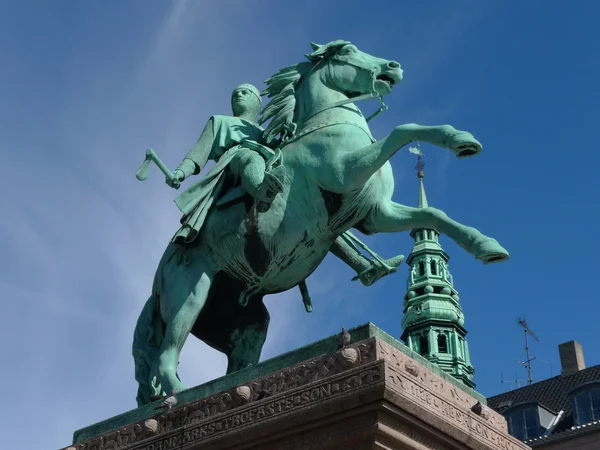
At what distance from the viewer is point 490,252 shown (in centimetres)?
946

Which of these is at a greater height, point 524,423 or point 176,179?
point 524,423

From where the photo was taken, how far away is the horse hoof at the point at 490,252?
9.47 m

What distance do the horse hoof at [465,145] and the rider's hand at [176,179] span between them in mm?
3150

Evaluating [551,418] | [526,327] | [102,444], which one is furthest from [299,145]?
[526,327]

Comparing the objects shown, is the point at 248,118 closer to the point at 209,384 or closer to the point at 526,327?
the point at 209,384

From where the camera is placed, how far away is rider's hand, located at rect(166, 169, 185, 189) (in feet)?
36.0

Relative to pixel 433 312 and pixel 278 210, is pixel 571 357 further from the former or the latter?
pixel 278 210

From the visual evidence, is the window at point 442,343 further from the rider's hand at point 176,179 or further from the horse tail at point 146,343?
the rider's hand at point 176,179

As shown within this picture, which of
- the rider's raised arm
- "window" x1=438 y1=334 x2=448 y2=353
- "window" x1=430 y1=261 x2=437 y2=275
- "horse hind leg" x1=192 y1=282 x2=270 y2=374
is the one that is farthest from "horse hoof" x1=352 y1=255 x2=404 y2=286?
"window" x1=430 y1=261 x2=437 y2=275

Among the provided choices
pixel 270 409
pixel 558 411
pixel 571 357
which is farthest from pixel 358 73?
pixel 571 357

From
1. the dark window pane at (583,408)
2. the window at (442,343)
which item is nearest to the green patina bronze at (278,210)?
the dark window pane at (583,408)

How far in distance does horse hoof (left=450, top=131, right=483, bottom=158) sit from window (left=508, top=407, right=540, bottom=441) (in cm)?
3202

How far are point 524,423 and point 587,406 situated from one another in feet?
8.40

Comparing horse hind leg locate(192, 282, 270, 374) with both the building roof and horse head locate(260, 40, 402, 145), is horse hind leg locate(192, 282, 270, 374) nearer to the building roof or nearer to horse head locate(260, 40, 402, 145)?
horse head locate(260, 40, 402, 145)
